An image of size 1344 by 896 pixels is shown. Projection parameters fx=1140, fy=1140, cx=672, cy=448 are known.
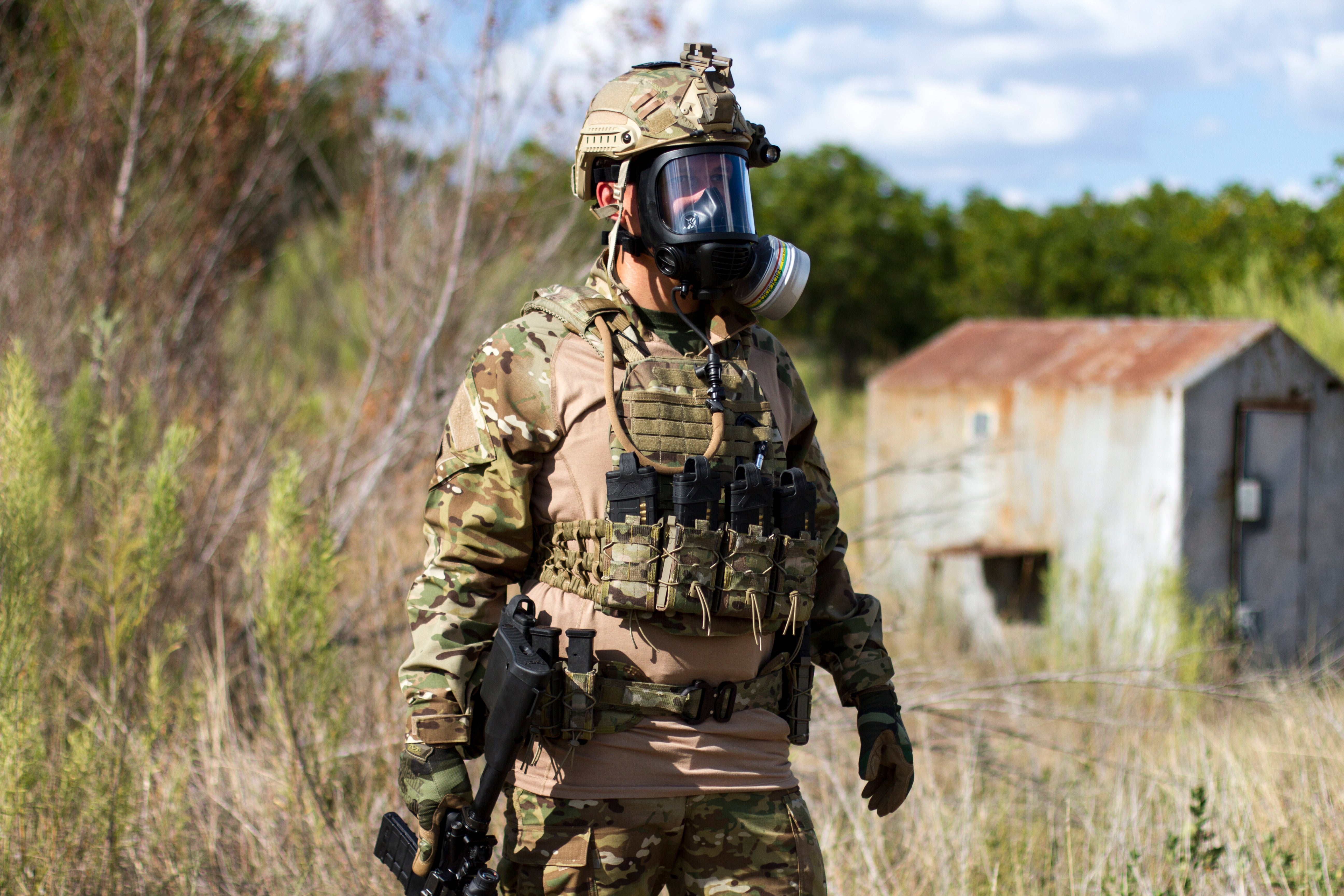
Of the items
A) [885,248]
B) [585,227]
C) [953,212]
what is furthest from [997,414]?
[953,212]

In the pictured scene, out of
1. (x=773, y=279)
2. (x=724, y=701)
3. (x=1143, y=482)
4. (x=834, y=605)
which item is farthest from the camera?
(x=1143, y=482)

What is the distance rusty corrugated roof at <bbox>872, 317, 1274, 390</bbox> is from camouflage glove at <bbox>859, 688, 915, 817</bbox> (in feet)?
12.6

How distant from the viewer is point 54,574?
3.71m

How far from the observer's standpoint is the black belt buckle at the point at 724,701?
194 centimetres

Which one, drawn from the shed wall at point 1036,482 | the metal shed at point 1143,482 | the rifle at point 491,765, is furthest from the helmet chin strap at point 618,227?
the metal shed at point 1143,482

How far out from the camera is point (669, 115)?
79.0 inches

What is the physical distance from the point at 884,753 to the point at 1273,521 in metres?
4.30

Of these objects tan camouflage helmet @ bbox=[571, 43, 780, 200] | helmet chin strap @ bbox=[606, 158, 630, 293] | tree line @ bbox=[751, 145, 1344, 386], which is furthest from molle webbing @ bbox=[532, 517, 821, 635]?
tree line @ bbox=[751, 145, 1344, 386]

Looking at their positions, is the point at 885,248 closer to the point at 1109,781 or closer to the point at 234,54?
the point at 234,54

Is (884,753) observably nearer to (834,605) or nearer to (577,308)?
(834,605)

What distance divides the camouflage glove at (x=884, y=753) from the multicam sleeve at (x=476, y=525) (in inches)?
28.2

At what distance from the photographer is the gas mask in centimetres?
196

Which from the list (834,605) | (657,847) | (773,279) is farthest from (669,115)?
(657,847)

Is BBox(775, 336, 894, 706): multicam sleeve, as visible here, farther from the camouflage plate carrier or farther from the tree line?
the tree line
